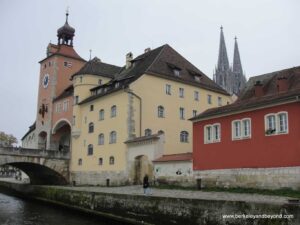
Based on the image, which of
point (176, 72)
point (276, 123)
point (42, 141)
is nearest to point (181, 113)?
point (176, 72)

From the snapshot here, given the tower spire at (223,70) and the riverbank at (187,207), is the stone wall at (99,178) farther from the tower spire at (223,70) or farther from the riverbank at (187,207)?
the tower spire at (223,70)

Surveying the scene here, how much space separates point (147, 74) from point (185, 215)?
2319 cm

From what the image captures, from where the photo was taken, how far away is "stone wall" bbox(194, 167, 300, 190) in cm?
2109

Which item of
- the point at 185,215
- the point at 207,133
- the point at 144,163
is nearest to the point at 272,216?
the point at 185,215

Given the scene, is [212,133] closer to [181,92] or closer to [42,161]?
[181,92]

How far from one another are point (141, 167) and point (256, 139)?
1405 cm

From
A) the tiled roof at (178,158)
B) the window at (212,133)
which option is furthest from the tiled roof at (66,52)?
the window at (212,133)

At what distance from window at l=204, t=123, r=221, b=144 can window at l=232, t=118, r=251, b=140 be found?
134 cm

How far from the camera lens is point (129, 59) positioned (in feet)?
151

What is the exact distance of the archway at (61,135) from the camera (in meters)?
52.2

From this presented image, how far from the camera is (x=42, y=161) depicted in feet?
152

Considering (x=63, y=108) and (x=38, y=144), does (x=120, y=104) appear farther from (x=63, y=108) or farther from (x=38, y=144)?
(x=38, y=144)

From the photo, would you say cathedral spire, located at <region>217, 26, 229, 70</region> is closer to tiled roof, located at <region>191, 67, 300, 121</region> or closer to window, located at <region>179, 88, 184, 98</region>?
window, located at <region>179, 88, 184, 98</region>

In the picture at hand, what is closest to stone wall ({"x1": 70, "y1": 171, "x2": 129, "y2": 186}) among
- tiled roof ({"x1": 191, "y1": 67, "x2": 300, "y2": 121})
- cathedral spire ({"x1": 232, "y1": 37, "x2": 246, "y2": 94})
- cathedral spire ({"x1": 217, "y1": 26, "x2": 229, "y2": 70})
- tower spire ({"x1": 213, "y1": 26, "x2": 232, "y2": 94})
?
tiled roof ({"x1": 191, "y1": 67, "x2": 300, "y2": 121})
